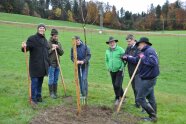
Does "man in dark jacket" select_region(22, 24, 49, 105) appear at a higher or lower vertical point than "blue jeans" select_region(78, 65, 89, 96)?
higher

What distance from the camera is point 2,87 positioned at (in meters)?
12.6

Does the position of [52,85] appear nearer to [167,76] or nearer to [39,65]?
[39,65]

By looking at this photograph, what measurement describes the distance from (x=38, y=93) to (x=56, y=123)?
233 cm

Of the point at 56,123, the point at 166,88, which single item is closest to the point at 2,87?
the point at 56,123

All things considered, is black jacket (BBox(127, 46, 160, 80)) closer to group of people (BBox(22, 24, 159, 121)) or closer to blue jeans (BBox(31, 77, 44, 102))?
group of people (BBox(22, 24, 159, 121))

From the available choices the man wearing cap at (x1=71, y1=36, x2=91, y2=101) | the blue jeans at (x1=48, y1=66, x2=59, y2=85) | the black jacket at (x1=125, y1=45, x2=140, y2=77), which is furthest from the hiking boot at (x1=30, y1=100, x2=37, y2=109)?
the black jacket at (x1=125, y1=45, x2=140, y2=77)

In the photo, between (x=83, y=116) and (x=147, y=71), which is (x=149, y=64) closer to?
(x=147, y=71)

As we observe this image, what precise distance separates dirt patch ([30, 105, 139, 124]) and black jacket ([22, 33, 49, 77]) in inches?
48.3

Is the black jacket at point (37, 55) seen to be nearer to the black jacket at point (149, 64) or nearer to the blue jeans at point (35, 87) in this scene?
the blue jeans at point (35, 87)

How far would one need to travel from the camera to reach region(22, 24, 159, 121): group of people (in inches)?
349

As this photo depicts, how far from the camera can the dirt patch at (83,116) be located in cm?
868

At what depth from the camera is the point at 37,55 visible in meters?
10.3

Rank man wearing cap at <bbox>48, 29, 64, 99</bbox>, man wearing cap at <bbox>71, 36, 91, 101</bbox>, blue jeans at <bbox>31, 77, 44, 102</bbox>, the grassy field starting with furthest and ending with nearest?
man wearing cap at <bbox>48, 29, 64, 99</bbox> → man wearing cap at <bbox>71, 36, 91, 101</bbox> → blue jeans at <bbox>31, 77, 44, 102</bbox> → the grassy field

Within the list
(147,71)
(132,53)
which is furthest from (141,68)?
(132,53)
